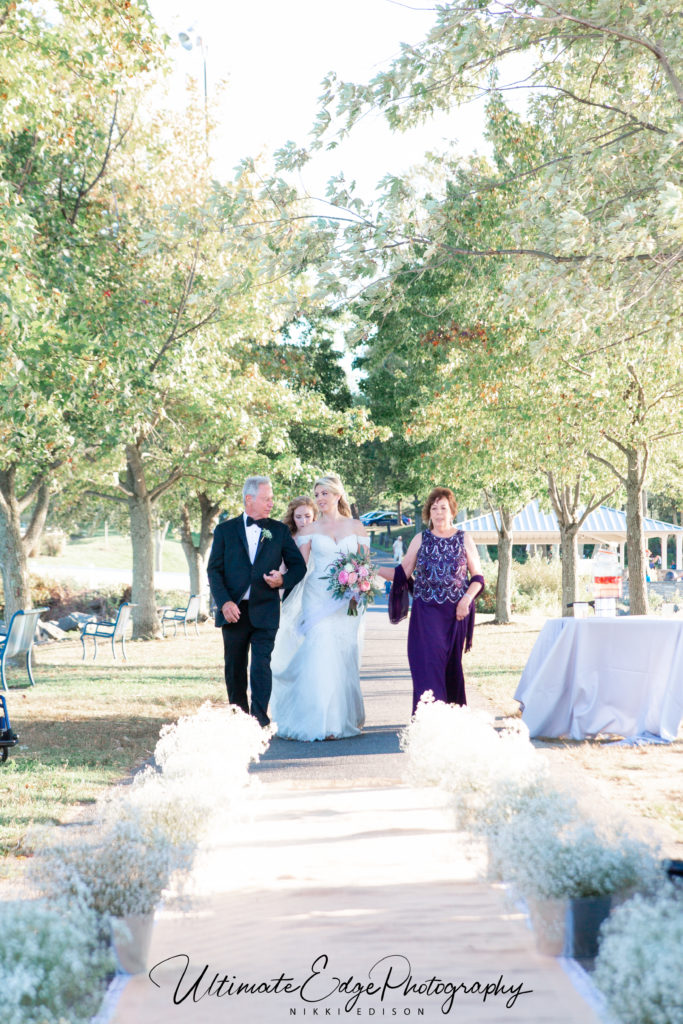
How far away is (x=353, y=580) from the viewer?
968 centimetres

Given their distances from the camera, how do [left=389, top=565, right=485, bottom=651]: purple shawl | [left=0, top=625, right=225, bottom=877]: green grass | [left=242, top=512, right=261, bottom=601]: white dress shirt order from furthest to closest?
[left=389, top=565, right=485, bottom=651]: purple shawl
[left=242, top=512, right=261, bottom=601]: white dress shirt
[left=0, top=625, right=225, bottom=877]: green grass

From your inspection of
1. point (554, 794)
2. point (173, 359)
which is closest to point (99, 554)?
point (173, 359)

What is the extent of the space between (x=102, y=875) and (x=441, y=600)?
5528 mm

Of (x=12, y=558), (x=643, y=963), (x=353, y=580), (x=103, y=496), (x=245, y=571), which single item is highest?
(x=103, y=496)

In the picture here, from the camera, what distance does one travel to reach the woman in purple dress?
8883mm

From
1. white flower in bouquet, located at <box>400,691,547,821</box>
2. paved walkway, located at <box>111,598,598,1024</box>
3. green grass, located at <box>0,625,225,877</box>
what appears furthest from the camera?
green grass, located at <box>0,625,225,877</box>

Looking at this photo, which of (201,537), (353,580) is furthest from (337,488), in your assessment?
(201,537)

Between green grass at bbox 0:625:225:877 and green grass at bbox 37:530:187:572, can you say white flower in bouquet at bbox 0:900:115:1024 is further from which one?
green grass at bbox 37:530:187:572

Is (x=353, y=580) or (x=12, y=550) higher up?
(x=12, y=550)

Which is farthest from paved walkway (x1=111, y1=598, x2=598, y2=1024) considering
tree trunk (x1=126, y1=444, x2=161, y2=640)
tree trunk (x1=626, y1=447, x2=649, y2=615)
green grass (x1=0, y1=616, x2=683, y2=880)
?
tree trunk (x1=126, y1=444, x2=161, y2=640)

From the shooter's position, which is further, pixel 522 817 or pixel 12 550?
pixel 12 550

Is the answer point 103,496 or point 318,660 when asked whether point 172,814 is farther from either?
point 103,496

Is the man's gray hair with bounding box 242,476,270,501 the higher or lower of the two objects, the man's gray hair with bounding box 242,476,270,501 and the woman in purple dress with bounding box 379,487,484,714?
the higher

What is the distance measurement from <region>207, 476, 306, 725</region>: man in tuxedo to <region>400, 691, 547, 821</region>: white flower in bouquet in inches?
104
